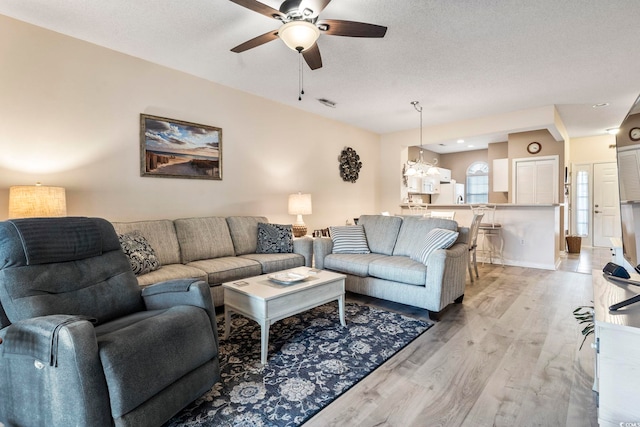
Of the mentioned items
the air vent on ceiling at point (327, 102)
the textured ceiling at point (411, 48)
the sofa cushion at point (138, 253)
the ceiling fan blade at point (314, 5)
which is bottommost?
the sofa cushion at point (138, 253)

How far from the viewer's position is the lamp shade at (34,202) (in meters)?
2.31

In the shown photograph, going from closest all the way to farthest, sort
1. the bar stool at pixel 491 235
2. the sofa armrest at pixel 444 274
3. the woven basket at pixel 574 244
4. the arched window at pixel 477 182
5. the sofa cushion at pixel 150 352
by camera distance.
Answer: the sofa cushion at pixel 150 352, the sofa armrest at pixel 444 274, the bar stool at pixel 491 235, the woven basket at pixel 574 244, the arched window at pixel 477 182

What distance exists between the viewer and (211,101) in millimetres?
3850

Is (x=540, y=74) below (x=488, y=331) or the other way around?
the other way around

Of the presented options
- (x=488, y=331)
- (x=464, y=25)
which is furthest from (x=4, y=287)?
(x=464, y=25)

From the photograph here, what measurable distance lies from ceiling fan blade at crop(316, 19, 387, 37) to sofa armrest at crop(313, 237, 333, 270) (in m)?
2.26

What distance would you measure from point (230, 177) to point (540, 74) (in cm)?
395

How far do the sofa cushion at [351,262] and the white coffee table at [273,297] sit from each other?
26.2 inches

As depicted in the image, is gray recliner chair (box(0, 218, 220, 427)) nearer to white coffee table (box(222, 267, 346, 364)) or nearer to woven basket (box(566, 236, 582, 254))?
white coffee table (box(222, 267, 346, 364))

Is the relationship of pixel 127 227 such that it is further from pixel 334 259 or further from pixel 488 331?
pixel 488 331

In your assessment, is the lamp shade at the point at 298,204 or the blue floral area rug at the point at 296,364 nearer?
the blue floral area rug at the point at 296,364

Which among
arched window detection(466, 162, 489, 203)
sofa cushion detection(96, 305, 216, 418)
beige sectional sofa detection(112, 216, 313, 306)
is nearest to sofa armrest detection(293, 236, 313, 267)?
beige sectional sofa detection(112, 216, 313, 306)

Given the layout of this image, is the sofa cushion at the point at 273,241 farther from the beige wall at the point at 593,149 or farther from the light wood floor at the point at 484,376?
the beige wall at the point at 593,149

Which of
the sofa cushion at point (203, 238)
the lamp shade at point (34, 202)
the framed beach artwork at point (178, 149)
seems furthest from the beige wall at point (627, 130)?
the lamp shade at point (34, 202)
